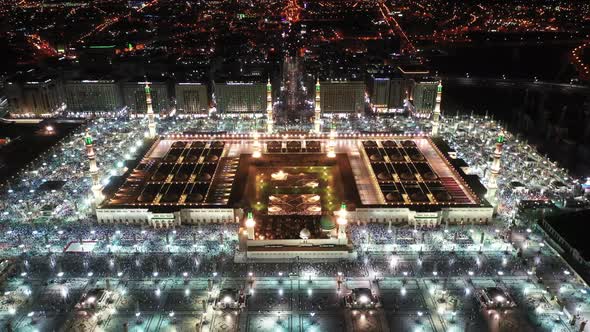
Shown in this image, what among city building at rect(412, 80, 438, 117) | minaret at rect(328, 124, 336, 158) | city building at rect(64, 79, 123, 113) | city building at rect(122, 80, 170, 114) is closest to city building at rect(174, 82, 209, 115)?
city building at rect(122, 80, 170, 114)

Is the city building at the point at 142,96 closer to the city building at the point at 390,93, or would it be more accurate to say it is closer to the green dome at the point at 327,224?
the city building at the point at 390,93

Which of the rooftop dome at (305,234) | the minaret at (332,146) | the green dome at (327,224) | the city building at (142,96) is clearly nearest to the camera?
the rooftop dome at (305,234)

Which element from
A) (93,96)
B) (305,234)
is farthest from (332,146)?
(93,96)

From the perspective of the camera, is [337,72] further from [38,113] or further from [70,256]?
[70,256]

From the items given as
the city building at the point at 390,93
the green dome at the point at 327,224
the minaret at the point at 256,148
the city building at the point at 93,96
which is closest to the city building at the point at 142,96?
the city building at the point at 93,96

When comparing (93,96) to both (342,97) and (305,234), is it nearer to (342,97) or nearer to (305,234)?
(342,97)
